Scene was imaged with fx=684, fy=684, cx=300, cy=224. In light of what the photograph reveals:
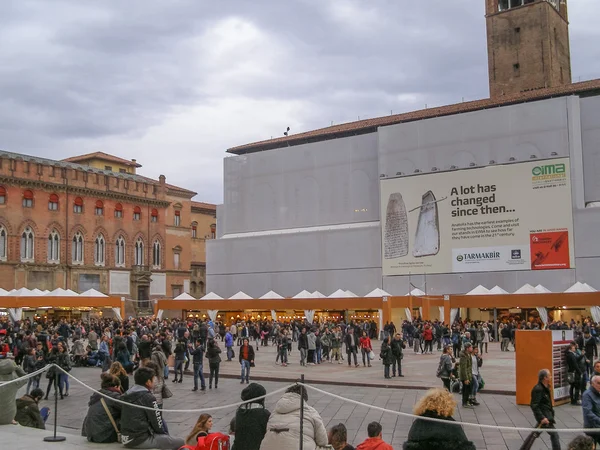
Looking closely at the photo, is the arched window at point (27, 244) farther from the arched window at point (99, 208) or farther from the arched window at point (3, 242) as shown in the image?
the arched window at point (99, 208)

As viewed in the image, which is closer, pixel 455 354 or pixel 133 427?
pixel 133 427

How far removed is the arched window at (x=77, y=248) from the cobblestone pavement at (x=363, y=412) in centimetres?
4009

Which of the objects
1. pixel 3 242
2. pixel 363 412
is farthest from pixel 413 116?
pixel 363 412

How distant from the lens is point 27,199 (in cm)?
5312

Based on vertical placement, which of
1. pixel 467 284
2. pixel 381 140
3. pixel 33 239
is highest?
pixel 381 140

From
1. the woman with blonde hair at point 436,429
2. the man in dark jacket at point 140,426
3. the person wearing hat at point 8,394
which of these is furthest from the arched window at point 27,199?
the woman with blonde hair at point 436,429

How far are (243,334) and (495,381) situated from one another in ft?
52.3

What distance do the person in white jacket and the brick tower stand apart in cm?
5231

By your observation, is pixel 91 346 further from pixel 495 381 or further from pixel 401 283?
pixel 401 283

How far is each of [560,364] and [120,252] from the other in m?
51.1

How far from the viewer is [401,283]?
147 ft

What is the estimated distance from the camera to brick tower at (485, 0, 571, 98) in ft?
179

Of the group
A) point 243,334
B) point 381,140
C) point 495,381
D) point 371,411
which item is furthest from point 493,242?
point 371,411

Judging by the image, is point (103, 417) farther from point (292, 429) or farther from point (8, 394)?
point (292, 429)
